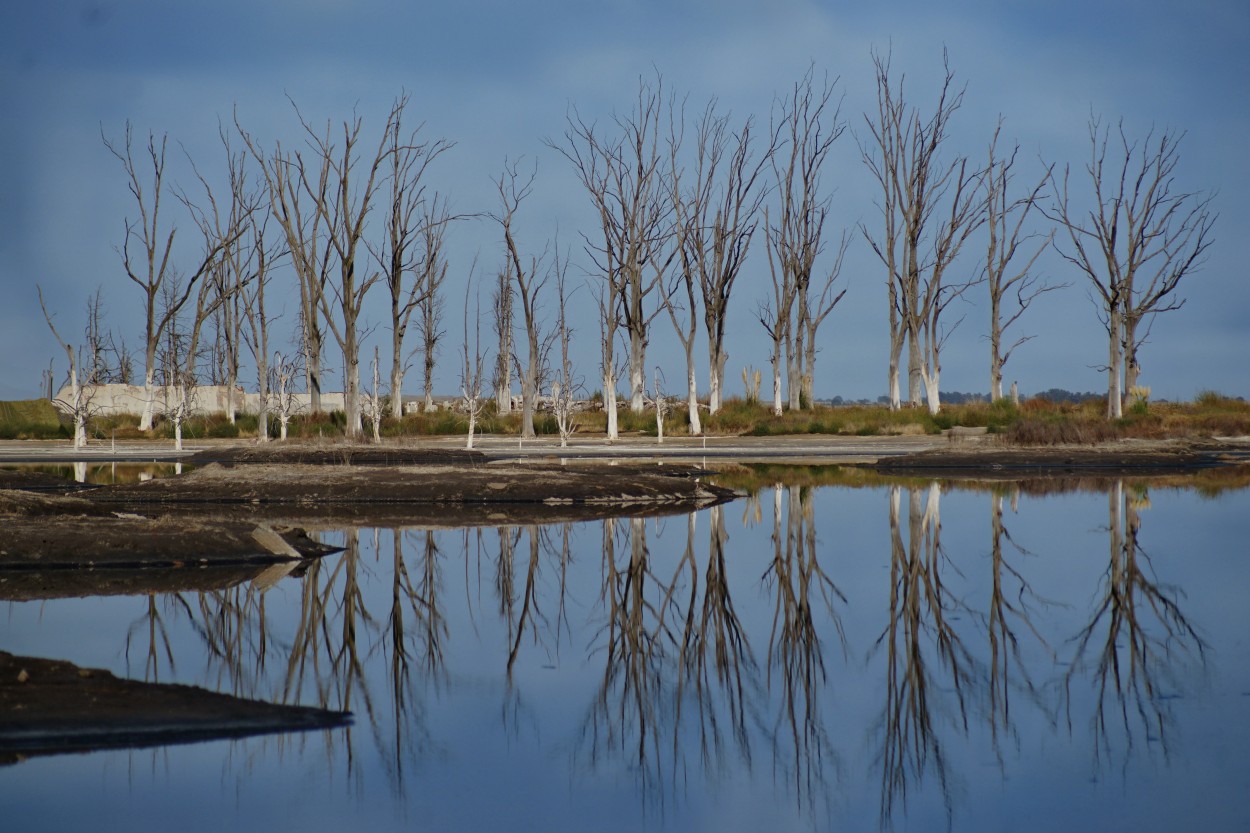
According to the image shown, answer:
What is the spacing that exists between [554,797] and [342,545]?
8184 mm

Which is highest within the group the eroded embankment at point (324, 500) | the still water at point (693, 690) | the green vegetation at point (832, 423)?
the green vegetation at point (832, 423)

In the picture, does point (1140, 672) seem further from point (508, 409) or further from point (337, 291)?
point (508, 409)

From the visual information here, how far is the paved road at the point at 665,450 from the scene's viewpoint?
30609 mm

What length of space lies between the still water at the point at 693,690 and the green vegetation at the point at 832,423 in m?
24.5

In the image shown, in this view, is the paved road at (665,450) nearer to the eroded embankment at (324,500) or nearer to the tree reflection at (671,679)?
the eroded embankment at (324,500)

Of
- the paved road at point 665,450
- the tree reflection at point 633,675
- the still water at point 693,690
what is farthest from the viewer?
the paved road at point 665,450

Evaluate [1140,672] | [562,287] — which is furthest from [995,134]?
[1140,672]

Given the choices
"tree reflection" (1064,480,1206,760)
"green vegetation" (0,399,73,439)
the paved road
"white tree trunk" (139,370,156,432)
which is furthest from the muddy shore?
"green vegetation" (0,399,73,439)

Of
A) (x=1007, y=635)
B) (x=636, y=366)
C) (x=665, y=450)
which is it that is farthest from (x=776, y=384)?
(x=1007, y=635)

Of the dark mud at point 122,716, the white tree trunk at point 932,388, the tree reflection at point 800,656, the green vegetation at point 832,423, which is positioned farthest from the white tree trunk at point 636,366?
the dark mud at point 122,716

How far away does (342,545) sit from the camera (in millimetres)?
12125

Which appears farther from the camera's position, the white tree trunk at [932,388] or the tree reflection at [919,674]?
the white tree trunk at [932,388]

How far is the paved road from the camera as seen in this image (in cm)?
3061

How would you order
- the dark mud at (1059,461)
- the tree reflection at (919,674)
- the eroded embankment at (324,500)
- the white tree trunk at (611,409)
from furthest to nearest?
1. the white tree trunk at (611,409)
2. the dark mud at (1059,461)
3. the eroded embankment at (324,500)
4. the tree reflection at (919,674)
